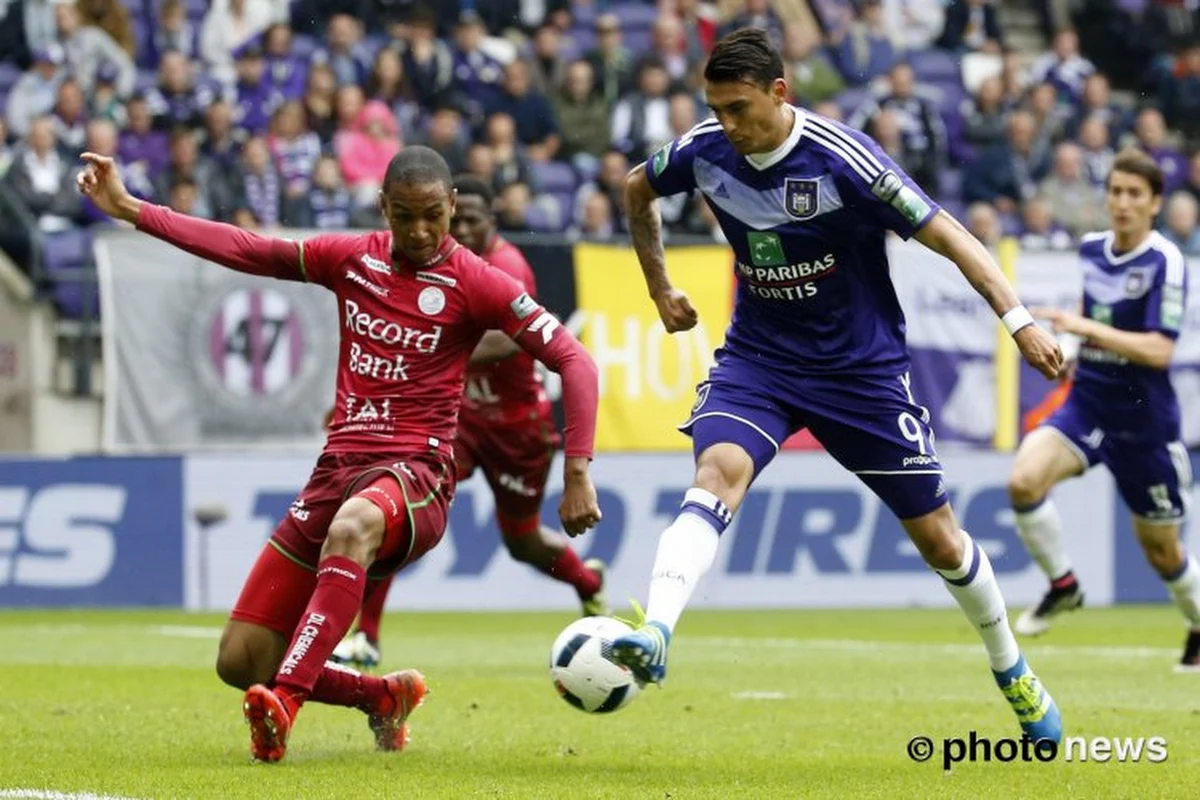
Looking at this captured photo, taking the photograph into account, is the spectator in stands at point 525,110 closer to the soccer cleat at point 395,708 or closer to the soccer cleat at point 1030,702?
the soccer cleat at point 395,708

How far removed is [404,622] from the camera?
1576cm

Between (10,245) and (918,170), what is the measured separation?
347 inches

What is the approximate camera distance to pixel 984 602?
8.16m

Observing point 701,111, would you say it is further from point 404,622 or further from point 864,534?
point 404,622

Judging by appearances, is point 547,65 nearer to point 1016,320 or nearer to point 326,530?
point 326,530

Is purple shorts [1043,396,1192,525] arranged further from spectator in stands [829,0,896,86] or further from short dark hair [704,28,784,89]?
spectator in stands [829,0,896,86]

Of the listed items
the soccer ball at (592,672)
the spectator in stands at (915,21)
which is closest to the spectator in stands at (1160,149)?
the spectator in stands at (915,21)

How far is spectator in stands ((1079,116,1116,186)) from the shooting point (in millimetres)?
22391

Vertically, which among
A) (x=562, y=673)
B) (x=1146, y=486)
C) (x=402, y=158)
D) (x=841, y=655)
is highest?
(x=402, y=158)

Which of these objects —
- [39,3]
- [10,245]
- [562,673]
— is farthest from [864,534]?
[562,673]

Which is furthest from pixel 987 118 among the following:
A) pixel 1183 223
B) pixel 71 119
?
pixel 71 119

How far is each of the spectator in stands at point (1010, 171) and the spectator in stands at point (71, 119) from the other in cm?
872

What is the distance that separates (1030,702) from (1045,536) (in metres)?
4.80

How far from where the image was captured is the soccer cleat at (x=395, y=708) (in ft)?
26.6
